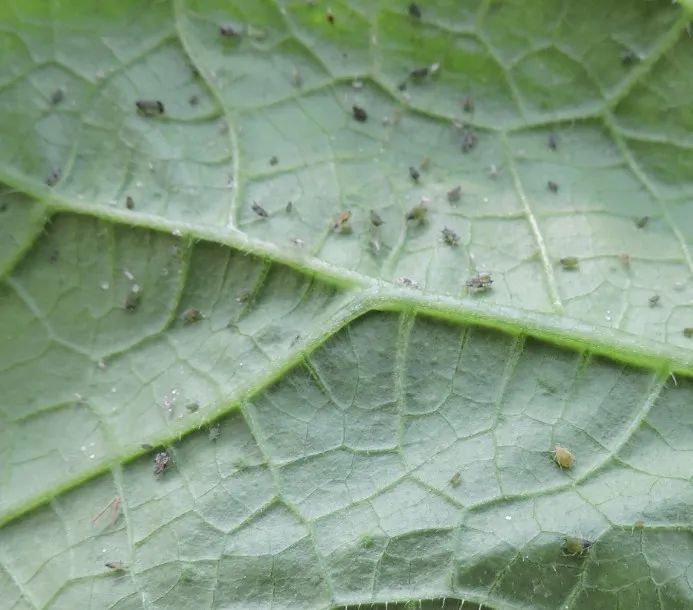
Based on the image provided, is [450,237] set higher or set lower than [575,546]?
higher

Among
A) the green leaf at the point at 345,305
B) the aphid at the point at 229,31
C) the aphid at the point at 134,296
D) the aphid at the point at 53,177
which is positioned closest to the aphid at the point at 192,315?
the green leaf at the point at 345,305

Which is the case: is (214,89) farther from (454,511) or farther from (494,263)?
(454,511)

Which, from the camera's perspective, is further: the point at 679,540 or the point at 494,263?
the point at 494,263

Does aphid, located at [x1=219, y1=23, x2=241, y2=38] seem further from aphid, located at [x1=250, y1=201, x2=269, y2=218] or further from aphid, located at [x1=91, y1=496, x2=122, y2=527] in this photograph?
aphid, located at [x1=91, y1=496, x2=122, y2=527]

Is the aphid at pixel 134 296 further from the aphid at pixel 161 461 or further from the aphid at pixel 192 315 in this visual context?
the aphid at pixel 161 461

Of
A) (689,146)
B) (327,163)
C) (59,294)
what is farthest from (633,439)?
(59,294)

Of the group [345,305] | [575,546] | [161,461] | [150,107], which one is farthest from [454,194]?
[161,461]

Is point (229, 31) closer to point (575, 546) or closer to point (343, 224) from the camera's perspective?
point (343, 224)
